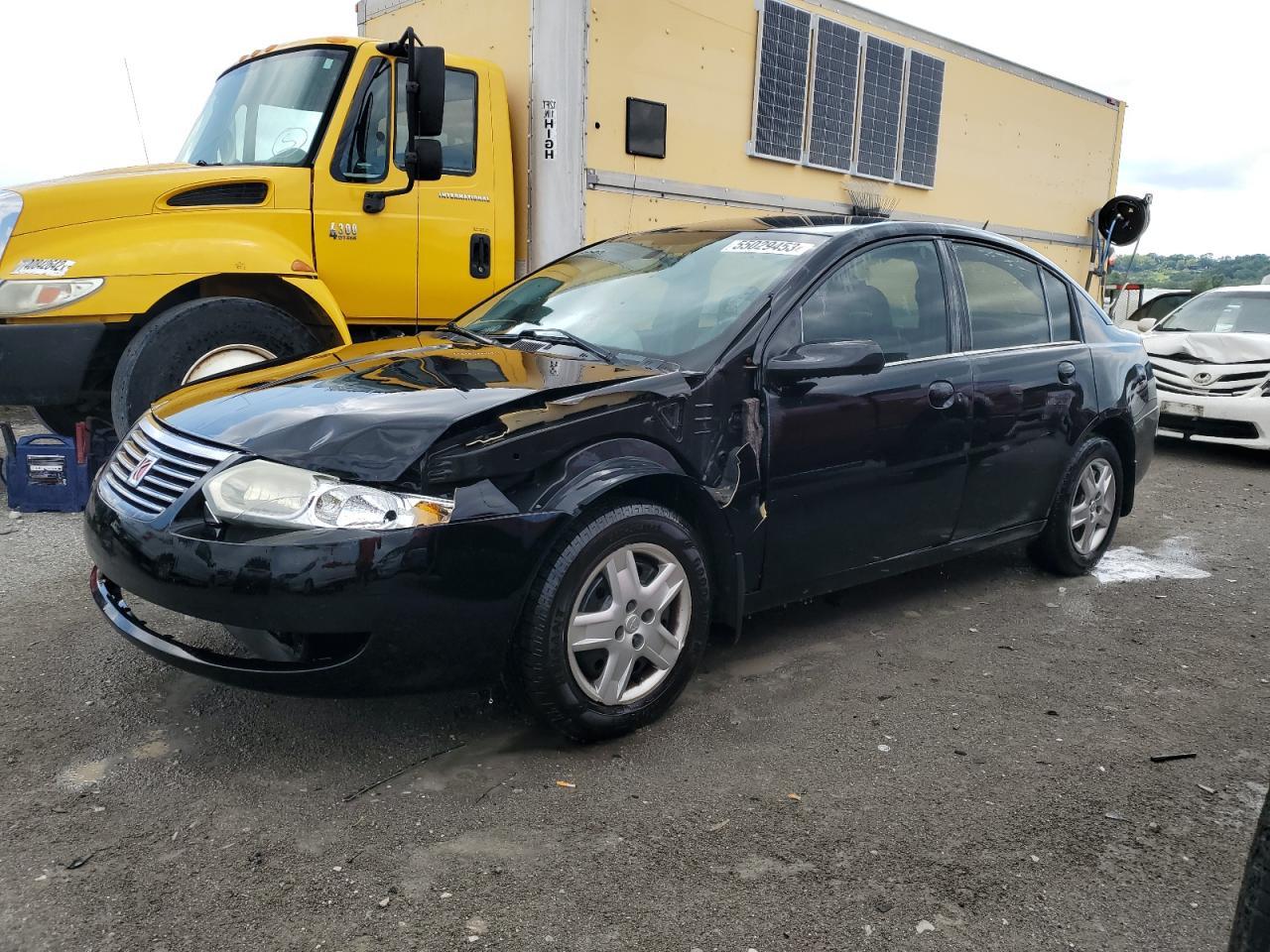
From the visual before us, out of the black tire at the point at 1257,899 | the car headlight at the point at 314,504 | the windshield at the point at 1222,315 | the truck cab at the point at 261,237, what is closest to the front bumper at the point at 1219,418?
the windshield at the point at 1222,315

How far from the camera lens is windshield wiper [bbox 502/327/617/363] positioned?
11.3 feet

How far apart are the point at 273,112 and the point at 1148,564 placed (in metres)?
5.19

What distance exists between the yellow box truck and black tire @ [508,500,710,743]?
9.97ft

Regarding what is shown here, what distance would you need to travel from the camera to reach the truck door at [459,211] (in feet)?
19.2

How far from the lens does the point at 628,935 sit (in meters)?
2.18

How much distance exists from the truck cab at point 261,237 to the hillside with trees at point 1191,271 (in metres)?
7.44

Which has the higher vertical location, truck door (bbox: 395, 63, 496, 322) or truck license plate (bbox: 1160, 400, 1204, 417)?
truck door (bbox: 395, 63, 496, 322)

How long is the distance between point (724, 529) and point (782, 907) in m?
1.24

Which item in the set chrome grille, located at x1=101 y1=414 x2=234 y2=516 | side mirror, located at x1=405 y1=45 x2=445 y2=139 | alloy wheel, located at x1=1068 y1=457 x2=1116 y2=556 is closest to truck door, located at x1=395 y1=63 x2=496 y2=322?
side mirror, located at x1=405 y1=45 x2=445 y2=139

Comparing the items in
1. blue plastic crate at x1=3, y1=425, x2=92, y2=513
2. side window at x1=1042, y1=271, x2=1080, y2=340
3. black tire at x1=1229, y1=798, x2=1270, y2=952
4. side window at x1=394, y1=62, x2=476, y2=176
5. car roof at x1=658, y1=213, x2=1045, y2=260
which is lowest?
blue plastic crate at x1=3, y1=425, x2=92, y2=513

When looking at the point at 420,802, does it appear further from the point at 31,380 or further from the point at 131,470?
the point at 31,380

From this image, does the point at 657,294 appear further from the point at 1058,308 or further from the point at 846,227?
the point at 1058,308

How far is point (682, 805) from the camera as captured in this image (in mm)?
2697

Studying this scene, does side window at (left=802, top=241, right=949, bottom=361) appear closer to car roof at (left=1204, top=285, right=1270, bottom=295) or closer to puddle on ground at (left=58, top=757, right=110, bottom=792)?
puddle on ground at (left=58, top=757, right=110, bottom=792)
